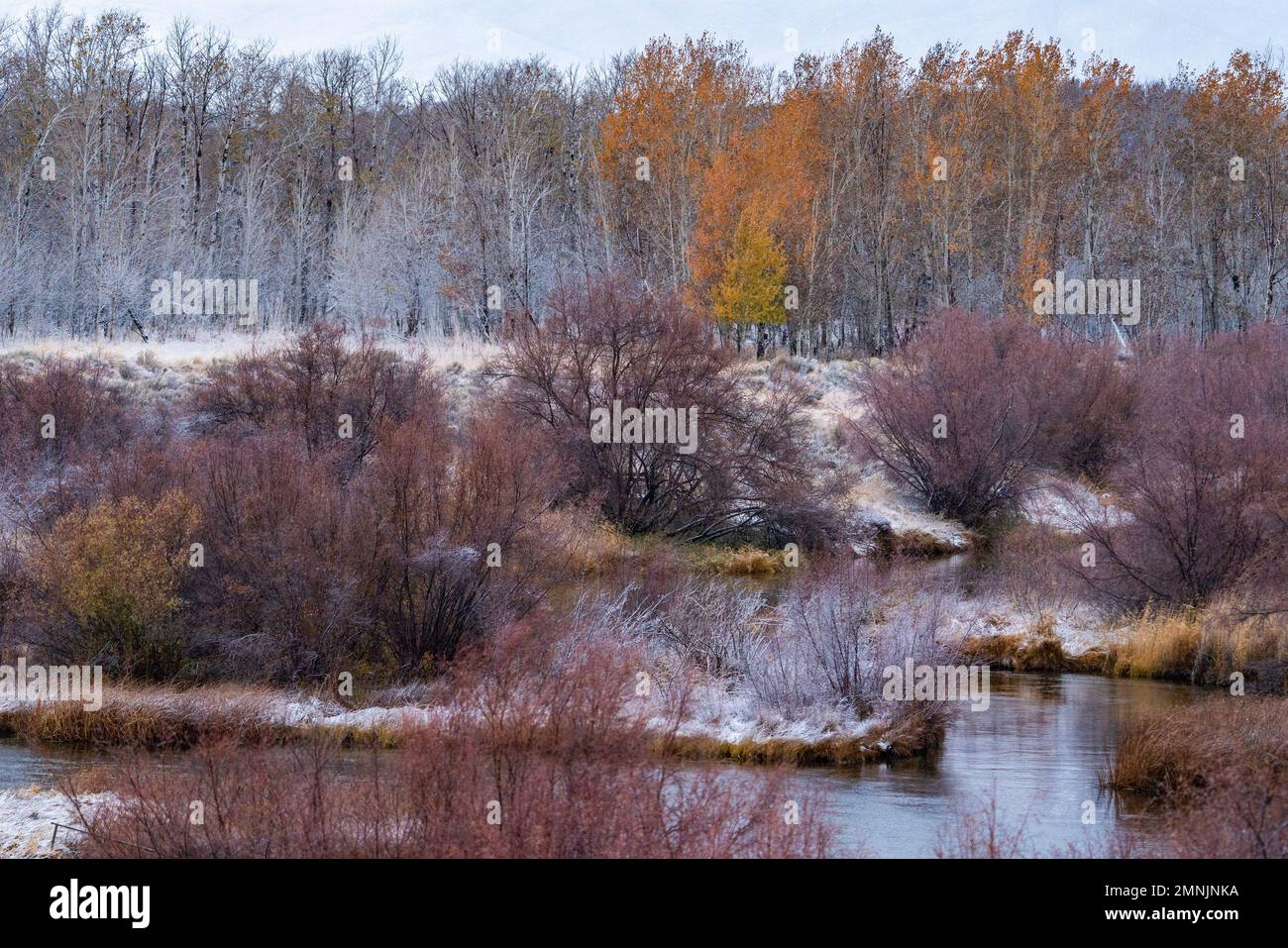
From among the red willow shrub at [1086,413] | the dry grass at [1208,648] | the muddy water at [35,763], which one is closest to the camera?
the muddy water at [35,763]

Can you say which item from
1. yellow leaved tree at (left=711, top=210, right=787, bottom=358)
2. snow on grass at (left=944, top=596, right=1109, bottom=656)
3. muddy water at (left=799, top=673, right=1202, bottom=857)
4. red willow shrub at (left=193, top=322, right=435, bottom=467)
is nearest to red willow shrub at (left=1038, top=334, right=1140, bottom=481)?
yellow leaved tree at (left=711, top=210, right=787, bottom=358)

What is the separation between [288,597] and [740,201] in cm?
3325

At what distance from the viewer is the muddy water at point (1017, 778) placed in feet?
42.5

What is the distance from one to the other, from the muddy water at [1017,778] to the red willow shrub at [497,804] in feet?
7.29

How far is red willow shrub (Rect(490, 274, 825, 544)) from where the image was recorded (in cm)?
3153

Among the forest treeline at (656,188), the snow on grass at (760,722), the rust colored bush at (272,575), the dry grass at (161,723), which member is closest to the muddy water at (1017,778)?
the snow on grass at (760,722)

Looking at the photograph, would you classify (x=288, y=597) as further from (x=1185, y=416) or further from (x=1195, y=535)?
(x=1185, y=416)

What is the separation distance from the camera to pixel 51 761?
15609 millimetres

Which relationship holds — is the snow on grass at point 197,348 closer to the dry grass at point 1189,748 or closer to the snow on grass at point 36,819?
the snow on grass at point 36,819

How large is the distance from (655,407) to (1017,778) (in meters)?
18.6

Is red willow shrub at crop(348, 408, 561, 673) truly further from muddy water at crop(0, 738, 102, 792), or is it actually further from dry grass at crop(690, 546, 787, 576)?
dry grass at crop(690, 546, 787, 576)

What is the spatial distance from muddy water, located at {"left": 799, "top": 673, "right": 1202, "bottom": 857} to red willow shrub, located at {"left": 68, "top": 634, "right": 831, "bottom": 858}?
7.29 ft

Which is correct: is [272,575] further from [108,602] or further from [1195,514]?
[1195,514]

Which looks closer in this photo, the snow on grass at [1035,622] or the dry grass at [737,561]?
the snow on grass at [1035,622]
